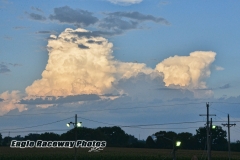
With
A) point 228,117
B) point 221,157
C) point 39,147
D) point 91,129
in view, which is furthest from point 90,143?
point 228,117

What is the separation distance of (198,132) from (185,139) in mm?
4894

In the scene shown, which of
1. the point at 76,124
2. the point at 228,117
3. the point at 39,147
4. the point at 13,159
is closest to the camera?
the point at 76,124

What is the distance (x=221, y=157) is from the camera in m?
104

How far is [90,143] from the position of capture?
136625 millimetres

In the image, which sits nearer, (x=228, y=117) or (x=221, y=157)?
(x=228, y=117)

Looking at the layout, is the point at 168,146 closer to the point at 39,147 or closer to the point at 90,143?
the point at 90,143

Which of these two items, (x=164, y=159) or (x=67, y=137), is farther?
(x=67, y=137)

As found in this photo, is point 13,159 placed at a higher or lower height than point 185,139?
lower

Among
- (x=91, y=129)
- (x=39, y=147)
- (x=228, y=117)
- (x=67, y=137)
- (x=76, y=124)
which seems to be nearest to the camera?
(x=76, y=124)

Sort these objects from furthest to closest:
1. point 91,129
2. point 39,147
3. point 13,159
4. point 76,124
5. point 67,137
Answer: point 91,129
point 67,137
point 39,147
point 13,159
point 76,124

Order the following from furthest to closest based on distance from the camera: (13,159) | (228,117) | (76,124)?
1. (13,159)
2. (228,117)
3. (76,124)

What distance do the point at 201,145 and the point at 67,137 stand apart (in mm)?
42532

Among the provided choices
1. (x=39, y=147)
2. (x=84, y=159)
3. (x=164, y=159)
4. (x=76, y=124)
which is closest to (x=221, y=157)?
(x=164, y=159)

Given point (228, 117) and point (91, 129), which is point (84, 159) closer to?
point (228, 117)
